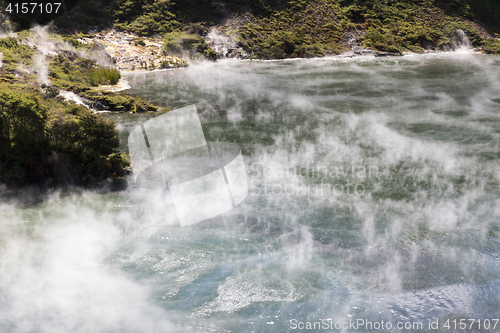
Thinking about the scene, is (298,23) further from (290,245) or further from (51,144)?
(290,245)

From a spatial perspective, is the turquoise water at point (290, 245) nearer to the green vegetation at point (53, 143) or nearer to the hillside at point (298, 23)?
the green vegetation at point (53, 143)

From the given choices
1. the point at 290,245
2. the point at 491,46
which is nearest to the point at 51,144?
the point at 290,245

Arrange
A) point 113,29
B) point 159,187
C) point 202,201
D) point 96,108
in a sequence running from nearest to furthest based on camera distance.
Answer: point 202,201
point 159,187
point 96,108
point 113,29

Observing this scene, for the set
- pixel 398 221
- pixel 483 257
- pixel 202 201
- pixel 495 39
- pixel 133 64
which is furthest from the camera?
pixel 495 39

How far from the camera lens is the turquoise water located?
280 inches

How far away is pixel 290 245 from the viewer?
904 centimetres

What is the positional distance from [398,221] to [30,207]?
9316 millimetres

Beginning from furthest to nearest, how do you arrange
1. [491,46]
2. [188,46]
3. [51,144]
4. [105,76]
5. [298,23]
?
[298,23] → [491,46] → [188,46] → [105,76] → [51,144]

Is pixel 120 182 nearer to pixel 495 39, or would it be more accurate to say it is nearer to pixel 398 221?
pixel 398 221

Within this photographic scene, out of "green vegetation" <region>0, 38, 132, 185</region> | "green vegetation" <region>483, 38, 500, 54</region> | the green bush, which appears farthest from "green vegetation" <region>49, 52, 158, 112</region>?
"green vegetation" <region>483, 38, 500, 54</region>

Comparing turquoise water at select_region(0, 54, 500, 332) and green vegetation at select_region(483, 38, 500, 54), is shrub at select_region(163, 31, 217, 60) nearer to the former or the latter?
turquoise water at select_region(0, 54, 500, 332)

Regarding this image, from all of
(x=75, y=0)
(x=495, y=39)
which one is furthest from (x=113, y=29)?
(x=495, y=39)

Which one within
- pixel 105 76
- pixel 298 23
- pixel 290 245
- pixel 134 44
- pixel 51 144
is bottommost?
pixel 290 245

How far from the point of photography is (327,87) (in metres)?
24.5
